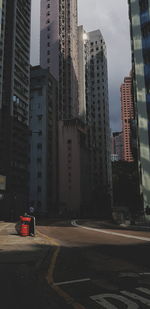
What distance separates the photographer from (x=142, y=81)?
52.1 metres

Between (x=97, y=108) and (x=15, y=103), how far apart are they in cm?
8170

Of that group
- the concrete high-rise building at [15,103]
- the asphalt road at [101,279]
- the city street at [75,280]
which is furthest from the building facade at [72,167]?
the asphalt road at [101,279]

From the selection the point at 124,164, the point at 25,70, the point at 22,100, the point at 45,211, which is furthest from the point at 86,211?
the point at 25,70

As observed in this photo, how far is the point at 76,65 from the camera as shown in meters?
151

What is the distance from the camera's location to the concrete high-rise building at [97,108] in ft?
481

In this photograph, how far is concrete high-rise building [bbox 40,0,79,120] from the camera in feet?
440

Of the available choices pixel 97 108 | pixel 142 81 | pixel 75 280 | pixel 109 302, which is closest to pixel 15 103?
pixel 142 81

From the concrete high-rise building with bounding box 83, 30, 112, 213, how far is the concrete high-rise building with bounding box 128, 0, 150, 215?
282ft

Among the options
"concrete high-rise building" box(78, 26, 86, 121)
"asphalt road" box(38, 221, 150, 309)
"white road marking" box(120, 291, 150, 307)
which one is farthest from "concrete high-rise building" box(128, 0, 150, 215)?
"concrete high-rise building" box(78, 26, 86, 121)

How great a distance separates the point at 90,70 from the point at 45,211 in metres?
102

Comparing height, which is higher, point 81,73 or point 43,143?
point 81,73

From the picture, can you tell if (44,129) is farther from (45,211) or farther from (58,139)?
(45,211)

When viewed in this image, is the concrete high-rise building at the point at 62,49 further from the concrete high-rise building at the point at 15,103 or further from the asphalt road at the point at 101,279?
the asphalt road at the point at 101,279

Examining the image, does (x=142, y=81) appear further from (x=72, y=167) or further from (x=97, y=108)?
(x=97, y=108)
